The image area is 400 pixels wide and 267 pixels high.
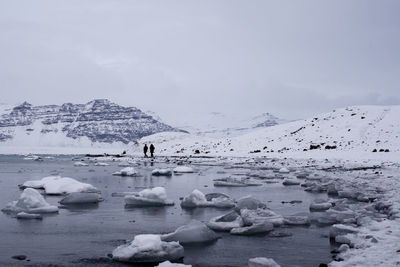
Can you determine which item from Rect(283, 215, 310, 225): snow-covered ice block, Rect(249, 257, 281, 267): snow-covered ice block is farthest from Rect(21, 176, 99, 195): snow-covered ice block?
Rect(249, 257, 281, 267): snow-covered ice block

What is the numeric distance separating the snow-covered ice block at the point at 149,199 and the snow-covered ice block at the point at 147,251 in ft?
16.1

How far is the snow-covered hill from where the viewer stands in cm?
3719

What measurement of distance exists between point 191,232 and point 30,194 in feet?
15.3

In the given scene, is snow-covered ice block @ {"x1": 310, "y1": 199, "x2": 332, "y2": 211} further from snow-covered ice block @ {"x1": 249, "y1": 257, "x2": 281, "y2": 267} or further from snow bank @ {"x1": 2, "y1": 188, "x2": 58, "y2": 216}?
snow bank @ {"x1": 2, "y1": 188, "x2": 58, "y2": 216}

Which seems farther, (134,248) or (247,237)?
(247,237)

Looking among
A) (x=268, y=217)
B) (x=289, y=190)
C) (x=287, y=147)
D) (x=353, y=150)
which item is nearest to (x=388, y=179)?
(x=289, y=190)

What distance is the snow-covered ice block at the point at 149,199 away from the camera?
11234 millimetres

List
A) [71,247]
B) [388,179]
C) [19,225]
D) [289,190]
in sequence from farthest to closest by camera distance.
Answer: [388,179] < [289,190] < [19,225] < [71,247]

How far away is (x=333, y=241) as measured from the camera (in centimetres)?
733

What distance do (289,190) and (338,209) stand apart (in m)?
5.63

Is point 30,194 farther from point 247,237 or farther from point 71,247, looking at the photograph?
point 247,237

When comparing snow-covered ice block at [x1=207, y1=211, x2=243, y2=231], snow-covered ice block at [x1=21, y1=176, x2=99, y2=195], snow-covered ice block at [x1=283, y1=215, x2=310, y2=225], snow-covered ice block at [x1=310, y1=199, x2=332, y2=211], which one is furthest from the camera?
snow-covered ice block at [x1=21, y1=176, x2=99, y2=195]

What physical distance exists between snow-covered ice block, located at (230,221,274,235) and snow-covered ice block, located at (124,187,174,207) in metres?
3.57

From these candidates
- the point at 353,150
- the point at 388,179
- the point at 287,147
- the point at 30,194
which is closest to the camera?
the point at 30,194
